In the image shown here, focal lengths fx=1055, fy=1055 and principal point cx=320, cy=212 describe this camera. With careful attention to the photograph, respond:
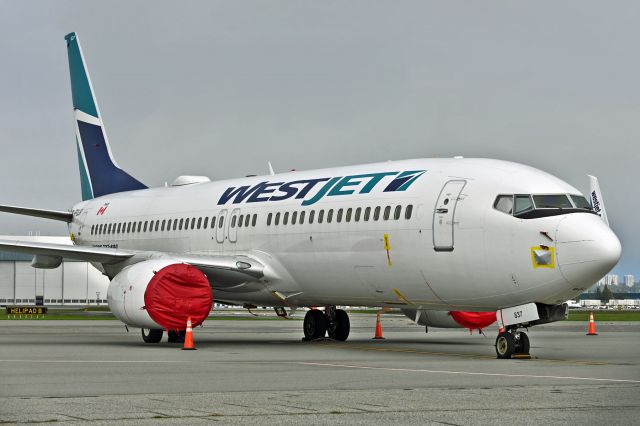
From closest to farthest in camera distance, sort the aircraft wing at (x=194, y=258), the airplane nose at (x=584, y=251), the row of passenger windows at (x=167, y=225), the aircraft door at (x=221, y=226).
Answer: the airplane nose at (x=584, y=251) → the aircraft wing at (x=194, y=258) → the row of passenger windows at (x=167, y=225) → the aircraft door at (x=221, y=226)

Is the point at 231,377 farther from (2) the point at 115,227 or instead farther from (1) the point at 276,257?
(2) the point at 115,227

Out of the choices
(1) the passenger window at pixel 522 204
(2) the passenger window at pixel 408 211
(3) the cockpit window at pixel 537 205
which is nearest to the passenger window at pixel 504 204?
(3) the cockpit window at pixel 537 205

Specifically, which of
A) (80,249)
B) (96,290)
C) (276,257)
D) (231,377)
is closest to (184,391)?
(231,377)

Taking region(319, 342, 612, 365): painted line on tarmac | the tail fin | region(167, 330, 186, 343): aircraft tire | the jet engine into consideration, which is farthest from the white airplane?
the tail fin

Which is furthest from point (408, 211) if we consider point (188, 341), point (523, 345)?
point (188, 341)

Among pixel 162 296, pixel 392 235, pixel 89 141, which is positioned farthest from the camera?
pixel 89 141

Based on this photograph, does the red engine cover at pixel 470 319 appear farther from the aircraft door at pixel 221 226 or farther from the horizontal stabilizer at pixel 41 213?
the horizontal stabilizer at pixel 41 213

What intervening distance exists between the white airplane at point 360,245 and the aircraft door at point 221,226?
0.18ft

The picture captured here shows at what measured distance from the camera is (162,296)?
81.0 feet

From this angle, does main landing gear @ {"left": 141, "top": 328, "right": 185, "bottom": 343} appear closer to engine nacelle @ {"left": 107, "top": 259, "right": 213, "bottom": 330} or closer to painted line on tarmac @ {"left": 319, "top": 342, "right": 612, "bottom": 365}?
engine nacelle @ {"left": 107, "top": 259, "right": 213, "bottom": 330}

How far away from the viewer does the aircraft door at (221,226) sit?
1146 inches

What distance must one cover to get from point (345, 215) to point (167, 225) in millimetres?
8576

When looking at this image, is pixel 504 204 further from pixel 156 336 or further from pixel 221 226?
pixel 156 336

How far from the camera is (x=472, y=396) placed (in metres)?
12.9
